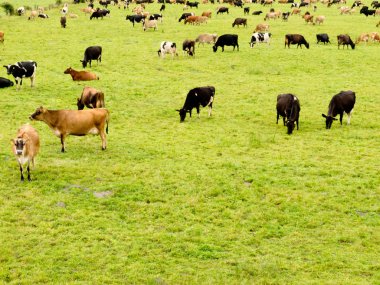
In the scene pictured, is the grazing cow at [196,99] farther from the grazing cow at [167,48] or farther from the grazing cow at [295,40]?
the grazing cow at [295,40]

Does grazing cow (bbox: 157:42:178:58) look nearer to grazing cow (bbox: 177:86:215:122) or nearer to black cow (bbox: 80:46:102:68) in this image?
black cow (bbox: 80:46:102:68)

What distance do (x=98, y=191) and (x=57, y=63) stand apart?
20.5 meters

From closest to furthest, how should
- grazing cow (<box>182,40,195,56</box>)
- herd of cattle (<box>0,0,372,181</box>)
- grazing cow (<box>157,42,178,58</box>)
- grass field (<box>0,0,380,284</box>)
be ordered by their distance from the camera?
grass field (<box>0,0,380,284</box>)
herd of cattle (<box>0,0,372,181</box>)
grazing cow (<box>157,42,178,58</box>)
grazing cow (<box>182,40,195,56</box>)

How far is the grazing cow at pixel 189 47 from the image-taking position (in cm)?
3406

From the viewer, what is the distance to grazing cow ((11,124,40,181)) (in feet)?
41.9

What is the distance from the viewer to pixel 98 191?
1312 centimetres

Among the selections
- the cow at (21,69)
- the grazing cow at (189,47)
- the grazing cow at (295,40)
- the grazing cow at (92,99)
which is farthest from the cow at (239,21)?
the grazing cow at (92,99)

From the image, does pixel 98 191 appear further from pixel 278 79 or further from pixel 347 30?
pixel 347 30

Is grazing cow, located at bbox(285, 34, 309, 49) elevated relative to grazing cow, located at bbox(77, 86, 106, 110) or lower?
elevated

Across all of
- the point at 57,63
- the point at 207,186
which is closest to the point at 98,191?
the point at 207,186

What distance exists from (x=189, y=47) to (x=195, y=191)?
22.6m

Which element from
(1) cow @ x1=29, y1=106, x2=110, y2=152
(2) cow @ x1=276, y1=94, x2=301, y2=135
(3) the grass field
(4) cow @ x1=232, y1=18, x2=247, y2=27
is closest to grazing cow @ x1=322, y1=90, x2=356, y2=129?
(3) the grass field

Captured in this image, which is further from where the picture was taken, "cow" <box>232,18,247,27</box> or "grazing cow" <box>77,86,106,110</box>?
"cow" <box>232,18,247,27</box>

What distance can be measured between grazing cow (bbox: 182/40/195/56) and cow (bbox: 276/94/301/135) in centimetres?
1593
